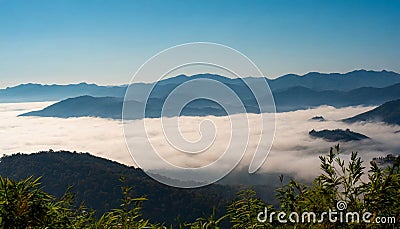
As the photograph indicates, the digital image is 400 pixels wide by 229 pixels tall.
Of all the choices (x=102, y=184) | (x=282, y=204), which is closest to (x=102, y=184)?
(x=102, y=184)

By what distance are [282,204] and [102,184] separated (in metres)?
53.6

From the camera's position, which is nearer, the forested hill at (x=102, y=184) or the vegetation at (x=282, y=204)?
the vegetation at (x=282, y=204)

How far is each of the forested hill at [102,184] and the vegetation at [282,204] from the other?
37749mm

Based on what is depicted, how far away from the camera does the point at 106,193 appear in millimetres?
49750

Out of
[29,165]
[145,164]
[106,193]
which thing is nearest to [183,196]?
[106,193]

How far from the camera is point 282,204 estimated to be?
6.91ft

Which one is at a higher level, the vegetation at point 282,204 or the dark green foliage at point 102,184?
the vegetation at point 282,204

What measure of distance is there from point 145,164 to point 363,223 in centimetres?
222

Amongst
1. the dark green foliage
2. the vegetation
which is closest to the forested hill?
the dark green foliage

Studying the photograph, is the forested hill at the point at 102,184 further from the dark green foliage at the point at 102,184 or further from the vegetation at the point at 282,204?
the vegetation at the point at 282,204

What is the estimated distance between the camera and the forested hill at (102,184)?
45781mm

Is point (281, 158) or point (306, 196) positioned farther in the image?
point (281, 158)

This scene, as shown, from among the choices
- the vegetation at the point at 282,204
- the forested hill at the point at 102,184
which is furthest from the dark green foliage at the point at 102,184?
the vegetation at the point at 282,204

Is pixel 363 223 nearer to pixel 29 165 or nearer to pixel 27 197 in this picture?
pixel 27 197
